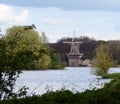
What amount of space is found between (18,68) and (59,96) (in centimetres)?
135

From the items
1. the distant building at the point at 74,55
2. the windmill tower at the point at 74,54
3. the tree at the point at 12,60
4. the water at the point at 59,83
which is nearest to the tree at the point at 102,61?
the water at the point at 59,83

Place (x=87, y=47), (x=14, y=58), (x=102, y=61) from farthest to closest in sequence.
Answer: (x=87, y=47)
(x=102, y=61)
(x=14, y=58)

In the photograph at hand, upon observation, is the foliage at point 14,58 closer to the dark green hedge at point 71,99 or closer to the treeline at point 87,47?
the dark green hedge at point 71,99

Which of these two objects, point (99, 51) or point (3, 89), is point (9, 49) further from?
point (99, 51)

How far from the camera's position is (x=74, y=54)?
105500 mm

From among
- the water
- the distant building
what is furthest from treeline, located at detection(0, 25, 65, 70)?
the distant building

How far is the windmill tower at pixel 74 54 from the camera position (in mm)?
106312

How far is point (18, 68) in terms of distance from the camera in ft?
37.2

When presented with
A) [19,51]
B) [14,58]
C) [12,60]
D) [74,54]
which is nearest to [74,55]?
[74,54]

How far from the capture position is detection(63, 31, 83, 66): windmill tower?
10631cm

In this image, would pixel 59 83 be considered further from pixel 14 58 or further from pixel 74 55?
pixel 74 55

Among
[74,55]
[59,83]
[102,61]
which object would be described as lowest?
[74,55]

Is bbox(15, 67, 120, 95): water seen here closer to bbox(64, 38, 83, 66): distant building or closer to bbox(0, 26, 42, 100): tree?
bbox(0, 26, 42, 100): tree

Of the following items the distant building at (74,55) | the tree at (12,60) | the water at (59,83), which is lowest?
the distant building at (74,55)
